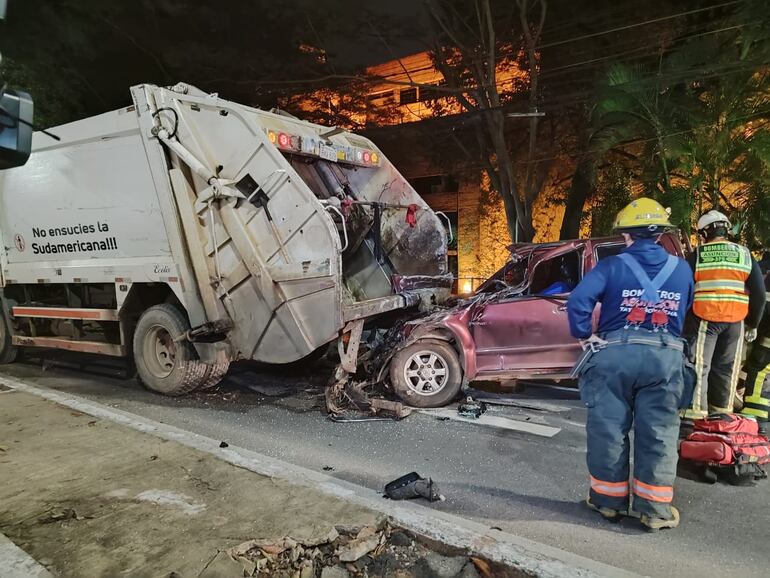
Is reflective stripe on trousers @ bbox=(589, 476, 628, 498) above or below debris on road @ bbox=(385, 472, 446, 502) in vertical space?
above

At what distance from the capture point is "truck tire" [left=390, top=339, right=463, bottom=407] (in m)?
5.41

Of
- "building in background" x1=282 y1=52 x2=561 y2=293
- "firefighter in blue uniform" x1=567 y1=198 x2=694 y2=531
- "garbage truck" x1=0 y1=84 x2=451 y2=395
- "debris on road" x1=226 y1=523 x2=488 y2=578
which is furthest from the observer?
"building in background" x1=282 y1=52 x2=561 y2=293

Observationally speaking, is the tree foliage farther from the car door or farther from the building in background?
the building in background

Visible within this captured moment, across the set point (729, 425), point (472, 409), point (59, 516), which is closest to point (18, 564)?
point (59, 516)

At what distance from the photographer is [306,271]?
4.97 meters

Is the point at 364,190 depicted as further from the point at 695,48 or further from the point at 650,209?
the point at 695,48

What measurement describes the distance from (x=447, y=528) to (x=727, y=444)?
7.06 ft

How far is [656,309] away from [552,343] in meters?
2.32

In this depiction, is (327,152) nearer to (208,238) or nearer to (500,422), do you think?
(208,238)

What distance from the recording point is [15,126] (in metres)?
2.43

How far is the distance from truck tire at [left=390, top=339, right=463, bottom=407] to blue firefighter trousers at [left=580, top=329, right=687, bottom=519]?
91.2 inches

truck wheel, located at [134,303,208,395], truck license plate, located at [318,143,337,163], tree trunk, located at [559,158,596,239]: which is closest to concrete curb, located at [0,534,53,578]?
truck wheel, located at [134,303,208,395]

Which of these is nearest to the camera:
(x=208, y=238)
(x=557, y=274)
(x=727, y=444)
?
(x=727, y=444)

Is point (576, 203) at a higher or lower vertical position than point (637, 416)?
higher
